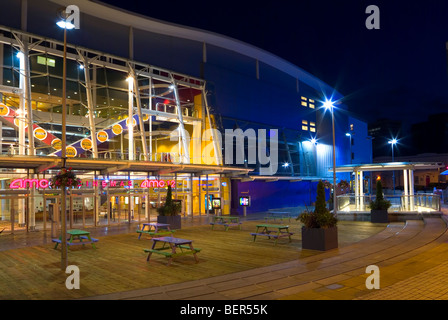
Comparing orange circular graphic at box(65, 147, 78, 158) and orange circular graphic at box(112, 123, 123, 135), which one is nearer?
orange circular graphic at box(65, 147, 78, 158)

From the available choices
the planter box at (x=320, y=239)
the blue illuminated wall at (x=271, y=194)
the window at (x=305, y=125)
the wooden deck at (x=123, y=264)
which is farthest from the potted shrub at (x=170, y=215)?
the window at (x=305, y=125)

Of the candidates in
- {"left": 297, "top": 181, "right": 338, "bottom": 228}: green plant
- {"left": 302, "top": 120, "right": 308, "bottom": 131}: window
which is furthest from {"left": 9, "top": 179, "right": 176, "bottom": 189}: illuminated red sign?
{"left": 302, "top": 120, "right": 308, "bottom": 131}: window

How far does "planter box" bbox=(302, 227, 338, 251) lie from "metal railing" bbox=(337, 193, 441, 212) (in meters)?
11.3

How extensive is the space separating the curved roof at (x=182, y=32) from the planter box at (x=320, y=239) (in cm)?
2156

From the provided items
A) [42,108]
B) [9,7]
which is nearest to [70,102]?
[42,108]

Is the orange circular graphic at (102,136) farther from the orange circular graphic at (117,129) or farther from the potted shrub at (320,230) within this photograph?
the potted shrub at (320,230)

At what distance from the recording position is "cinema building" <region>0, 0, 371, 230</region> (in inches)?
836

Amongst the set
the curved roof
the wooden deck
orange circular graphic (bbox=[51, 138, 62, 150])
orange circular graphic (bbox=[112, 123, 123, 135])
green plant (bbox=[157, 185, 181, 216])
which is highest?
the curved roof

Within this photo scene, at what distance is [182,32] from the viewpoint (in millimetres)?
30750

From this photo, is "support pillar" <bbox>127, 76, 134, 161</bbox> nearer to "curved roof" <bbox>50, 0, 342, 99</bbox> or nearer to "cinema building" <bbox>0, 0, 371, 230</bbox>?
"cinema building" <bbox>0, 0, 371, 230</bbox>

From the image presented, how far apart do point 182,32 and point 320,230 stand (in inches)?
922

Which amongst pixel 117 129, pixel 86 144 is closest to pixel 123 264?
pixel 86 144
